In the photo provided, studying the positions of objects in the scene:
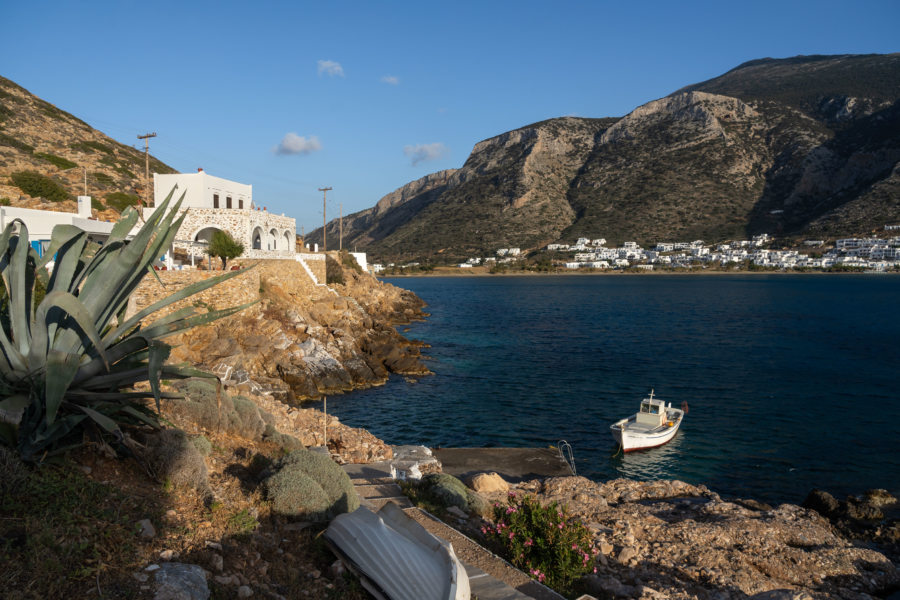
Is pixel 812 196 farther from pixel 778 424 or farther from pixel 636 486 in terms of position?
pixel 636 486

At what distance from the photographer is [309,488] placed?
21.1 ft

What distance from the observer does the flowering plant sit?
703 centimetres

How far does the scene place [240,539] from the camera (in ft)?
17.7

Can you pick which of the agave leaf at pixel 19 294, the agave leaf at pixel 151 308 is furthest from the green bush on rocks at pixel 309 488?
the agave leaf at pixel 19 294

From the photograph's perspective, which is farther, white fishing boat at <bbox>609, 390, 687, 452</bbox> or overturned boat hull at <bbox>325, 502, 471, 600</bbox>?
white fishing boat at <bbox>609, 390, 687, 452</bbox>

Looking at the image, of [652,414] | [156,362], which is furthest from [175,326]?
[652,414]

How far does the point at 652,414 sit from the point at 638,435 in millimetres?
1600

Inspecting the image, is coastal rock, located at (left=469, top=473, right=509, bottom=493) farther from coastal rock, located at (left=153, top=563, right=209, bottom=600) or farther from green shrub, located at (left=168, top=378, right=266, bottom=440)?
coastal rock, located at (left=153, top=563, right=209, bottom=600)

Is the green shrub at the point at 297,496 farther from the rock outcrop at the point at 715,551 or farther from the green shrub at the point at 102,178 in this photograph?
the green shrub at the point at 102,178

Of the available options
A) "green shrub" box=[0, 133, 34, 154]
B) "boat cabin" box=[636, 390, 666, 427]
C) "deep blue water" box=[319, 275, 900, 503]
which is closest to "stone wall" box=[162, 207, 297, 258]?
"deep blue water" box=[319, 275, 900, 503]

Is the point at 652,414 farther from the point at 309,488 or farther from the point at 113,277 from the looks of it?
the point at 113,277

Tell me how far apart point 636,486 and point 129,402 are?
13.4 m

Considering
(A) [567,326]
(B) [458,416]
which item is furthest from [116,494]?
(A) [567,326]

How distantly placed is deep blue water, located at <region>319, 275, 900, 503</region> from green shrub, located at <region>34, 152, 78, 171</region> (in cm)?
3651
